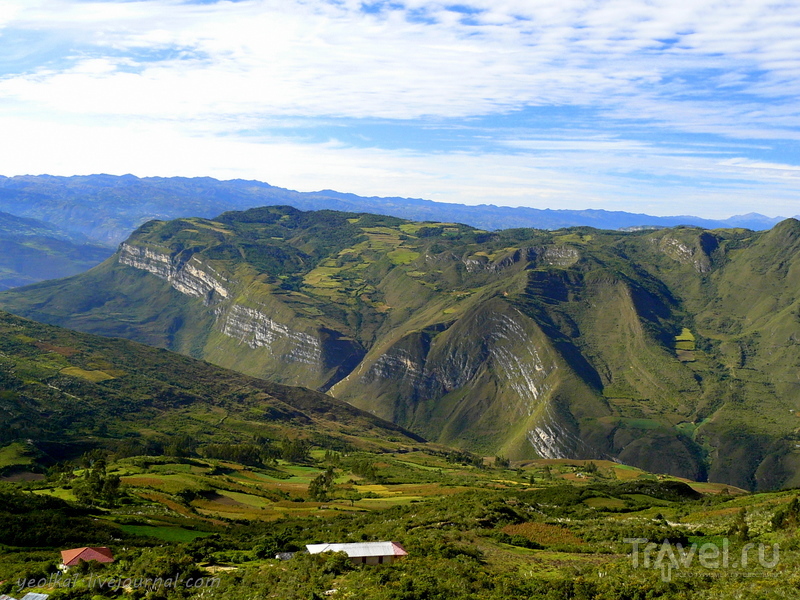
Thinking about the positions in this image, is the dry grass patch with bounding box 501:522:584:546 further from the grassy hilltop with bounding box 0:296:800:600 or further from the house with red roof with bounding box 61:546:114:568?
the house with red roof with bounding box 61:546:114:568

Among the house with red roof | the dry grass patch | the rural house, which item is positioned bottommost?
the house with red roof

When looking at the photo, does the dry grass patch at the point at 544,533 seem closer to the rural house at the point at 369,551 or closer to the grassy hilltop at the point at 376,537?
the grassy hilltop at the point at 376,537

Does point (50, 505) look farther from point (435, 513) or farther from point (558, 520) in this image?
point (558, 520)

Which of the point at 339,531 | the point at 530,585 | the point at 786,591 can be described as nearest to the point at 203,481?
the point at 339,531

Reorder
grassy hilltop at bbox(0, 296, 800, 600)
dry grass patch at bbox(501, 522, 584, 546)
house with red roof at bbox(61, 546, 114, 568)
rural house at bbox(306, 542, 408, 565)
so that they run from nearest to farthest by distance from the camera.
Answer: grassy hilltop at bbox(0, 296, 800, 600) → rural house at bbox(306, 542, 408, 565) → house with red roof at bbox(61, 546, 114, 568) → dry grass patch at bbox(501, 522, 584, 546)

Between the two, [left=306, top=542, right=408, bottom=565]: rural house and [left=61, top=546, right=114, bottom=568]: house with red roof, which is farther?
[left=61, top=546, right=114, bottom=568]: house with red roof

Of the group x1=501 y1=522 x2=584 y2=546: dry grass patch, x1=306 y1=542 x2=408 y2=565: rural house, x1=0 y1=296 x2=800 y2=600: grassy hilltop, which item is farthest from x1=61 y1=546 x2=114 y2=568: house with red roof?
x1=501 y1=522 x2=584 y2=546: dry grass patch

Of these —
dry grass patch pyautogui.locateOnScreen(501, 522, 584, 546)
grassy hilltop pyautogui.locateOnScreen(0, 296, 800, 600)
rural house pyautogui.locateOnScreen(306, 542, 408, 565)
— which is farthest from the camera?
dry grass patch pyautogui.locateOnScreen(501, 522, 584, 546)

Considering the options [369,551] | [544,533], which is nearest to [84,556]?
[369,551]
